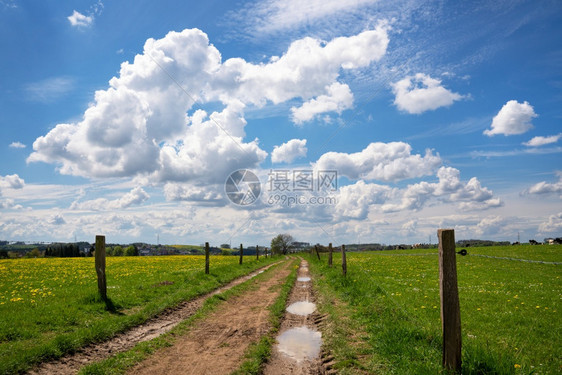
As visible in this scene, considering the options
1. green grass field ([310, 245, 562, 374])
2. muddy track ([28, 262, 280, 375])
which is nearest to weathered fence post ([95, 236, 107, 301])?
muddy track ([28, 262, 280, 375])

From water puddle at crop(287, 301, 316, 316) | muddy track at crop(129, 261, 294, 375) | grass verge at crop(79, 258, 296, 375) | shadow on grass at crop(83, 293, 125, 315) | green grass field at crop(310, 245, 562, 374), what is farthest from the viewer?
water puddle at crop(287, 301, 316, 316)

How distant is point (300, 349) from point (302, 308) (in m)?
5.04

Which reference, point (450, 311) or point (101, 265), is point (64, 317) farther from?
point (450, 311)

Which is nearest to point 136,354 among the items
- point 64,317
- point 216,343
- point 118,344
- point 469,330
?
point 118,344

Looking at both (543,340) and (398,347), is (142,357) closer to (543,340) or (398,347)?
(398,347)

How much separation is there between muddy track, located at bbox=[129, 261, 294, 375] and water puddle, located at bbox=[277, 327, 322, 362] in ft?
2.32

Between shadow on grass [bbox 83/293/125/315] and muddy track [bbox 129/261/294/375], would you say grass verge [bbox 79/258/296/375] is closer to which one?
muddy track [bbox 129/261/294/375]

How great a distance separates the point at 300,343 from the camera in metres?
8.63

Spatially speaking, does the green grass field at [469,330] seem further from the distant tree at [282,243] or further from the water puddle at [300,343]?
the distant tree at [282,243]

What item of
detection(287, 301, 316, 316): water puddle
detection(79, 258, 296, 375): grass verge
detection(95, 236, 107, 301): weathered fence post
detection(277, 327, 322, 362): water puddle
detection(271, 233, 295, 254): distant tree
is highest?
detection(95, 236, 107, 301): weathered fence post

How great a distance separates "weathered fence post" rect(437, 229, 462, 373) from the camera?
5887 millimetres

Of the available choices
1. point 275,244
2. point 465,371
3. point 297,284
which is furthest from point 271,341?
point 275,244

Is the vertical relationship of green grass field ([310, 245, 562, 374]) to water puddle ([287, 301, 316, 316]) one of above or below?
above

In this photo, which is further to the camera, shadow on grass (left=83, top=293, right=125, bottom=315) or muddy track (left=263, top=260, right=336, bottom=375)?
shadow on grass (left=83, top=293, right=125, bottom=315)
